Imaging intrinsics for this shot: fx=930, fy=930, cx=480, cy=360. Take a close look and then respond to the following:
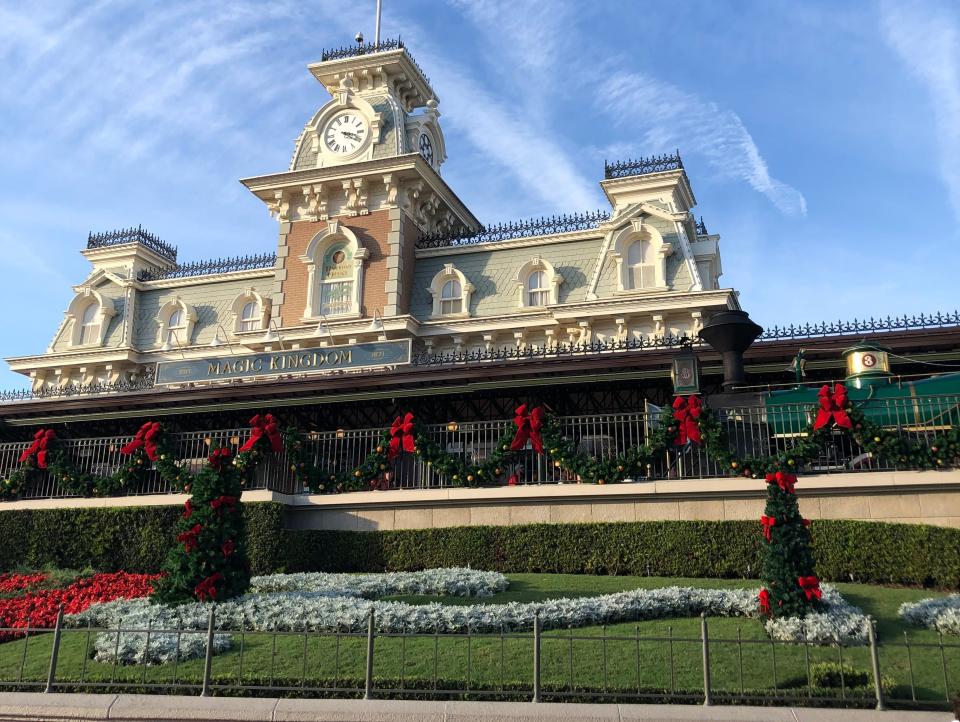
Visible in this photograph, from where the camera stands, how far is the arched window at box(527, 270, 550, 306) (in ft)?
107

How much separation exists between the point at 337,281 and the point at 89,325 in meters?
11.9

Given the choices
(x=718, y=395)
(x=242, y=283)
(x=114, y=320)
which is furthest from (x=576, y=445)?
(x=114, y=320)

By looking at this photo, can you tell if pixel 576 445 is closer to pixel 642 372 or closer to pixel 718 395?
pixel 642 372

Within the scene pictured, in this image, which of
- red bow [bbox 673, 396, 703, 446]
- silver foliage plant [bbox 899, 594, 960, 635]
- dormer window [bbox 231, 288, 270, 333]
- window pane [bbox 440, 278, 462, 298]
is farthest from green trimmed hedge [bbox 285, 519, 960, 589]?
dormer window [bbox 231, 288, 270, 333]

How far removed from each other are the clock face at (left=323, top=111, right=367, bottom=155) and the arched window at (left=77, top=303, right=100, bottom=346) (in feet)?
40.0

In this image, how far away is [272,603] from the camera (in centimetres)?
1436

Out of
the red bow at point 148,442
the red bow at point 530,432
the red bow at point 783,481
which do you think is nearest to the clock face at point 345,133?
the red bow at point 148,442

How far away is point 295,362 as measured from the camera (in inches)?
1051

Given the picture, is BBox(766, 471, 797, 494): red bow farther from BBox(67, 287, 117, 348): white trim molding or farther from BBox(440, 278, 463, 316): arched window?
BBox(67, 287, 117, 348): white trim molding

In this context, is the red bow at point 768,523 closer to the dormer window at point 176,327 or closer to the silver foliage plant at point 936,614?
the silver foliage plant at point 936,614

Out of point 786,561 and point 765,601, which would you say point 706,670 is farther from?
point 786,561

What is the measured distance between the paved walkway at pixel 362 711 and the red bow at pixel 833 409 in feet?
26.3

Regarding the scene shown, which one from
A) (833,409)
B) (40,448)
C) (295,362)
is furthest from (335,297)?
(833,409)

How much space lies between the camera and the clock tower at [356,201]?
33.0m
